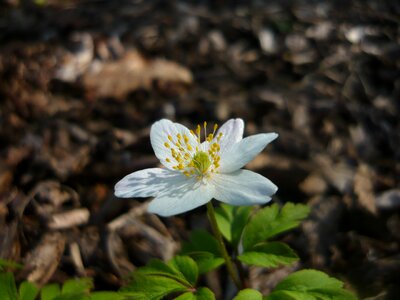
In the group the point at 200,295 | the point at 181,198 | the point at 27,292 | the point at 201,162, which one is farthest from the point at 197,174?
the point at 27,292

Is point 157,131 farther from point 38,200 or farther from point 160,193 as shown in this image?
point 38,200

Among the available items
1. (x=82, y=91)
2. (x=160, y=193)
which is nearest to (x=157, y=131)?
(x=160, y=193)

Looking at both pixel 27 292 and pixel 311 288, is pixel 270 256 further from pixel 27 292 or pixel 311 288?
pixel 27 292

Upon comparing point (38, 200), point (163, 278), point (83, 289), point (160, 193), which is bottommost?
point (38, 200)

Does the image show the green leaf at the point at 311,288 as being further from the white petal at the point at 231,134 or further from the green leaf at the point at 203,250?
the white petal at the point at 231,134

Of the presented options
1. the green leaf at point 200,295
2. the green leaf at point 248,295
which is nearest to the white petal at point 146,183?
the green leaf at point 200,295

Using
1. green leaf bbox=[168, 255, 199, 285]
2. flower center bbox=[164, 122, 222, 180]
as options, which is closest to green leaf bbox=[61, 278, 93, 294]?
green leaf bbox=[168, 255, 199, 285]
